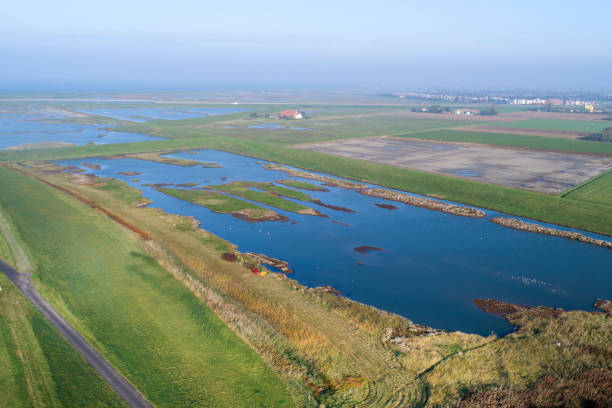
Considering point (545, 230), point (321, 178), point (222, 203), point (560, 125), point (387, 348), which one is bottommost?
point (387, 348)

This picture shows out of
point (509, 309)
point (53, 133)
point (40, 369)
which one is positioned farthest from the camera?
point (53, 133)

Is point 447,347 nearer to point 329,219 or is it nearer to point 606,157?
point 329,219

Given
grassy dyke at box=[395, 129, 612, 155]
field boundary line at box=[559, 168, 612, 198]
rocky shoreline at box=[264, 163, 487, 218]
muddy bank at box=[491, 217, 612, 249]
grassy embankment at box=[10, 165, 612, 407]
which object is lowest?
grassy embankment at box=[10, 165, 612, 407]

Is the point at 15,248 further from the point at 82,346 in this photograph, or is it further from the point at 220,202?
the point at 220,202

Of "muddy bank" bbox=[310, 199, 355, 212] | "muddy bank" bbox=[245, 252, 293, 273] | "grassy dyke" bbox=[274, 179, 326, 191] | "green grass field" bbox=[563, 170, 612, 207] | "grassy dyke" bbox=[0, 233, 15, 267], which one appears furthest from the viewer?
"grassy dyke" bbox=[274, 179, 326, 191]

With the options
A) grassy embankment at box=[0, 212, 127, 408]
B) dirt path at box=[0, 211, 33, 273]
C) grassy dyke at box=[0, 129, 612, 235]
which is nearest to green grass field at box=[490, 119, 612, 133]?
grassy dyke at box=[0, 129, 612, 235]

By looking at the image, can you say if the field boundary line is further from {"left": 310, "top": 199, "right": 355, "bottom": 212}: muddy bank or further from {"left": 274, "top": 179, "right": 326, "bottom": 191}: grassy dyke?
{"left": 274, "top": 179, "right": 326, "bottom": 191}: grassy dyke

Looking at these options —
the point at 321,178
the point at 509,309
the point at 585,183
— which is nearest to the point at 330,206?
the point at 321,178
